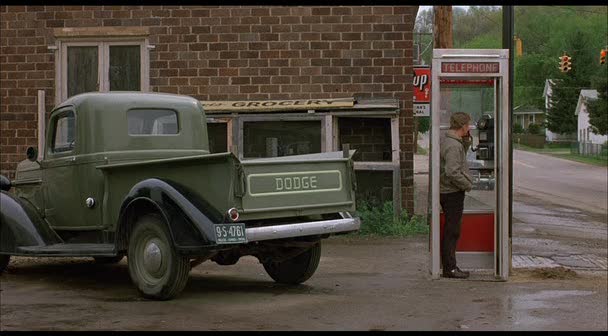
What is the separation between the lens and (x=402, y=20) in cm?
1510

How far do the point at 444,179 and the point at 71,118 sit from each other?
→ 395 cm

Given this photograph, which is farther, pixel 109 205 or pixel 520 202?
pixel 520 202

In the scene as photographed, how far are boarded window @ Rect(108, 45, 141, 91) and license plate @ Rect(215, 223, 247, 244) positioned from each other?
8.27m

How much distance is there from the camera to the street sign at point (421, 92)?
17.7 m

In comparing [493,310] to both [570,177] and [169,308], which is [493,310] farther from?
[570,177]

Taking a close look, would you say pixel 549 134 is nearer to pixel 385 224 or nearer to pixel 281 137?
pixel 281 137

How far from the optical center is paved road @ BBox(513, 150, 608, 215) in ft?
89.6

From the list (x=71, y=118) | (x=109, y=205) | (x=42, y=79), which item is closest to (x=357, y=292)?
(x=109, y=205)

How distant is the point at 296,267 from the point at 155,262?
5.55 ft

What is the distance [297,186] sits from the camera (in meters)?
8.57

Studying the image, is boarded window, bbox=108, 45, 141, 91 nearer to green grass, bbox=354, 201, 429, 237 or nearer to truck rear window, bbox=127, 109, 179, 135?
green grass, bbox=354, 201, 429, 237

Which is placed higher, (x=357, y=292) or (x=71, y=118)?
(x=71, y=118)

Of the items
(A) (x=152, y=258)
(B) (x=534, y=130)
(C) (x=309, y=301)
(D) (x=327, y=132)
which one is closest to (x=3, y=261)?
(A) (x=152, y=258)

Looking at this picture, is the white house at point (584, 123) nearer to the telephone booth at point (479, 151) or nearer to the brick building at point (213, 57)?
the brick building at point (213, 57)
